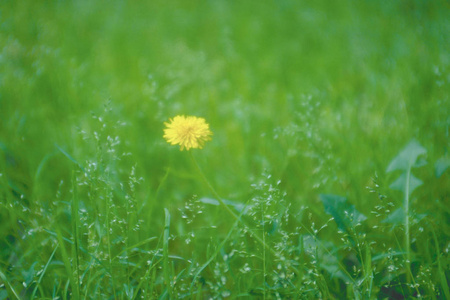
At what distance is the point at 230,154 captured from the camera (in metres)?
1.83

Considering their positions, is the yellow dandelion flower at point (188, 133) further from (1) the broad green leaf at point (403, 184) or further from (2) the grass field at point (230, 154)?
(1) the broad green leaf at point (403, 184)

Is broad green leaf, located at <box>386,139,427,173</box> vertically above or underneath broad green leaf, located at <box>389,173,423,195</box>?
above

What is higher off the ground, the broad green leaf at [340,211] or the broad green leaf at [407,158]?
the broad green leaf at [407,158]

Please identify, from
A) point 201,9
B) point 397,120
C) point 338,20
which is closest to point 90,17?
point 201,9

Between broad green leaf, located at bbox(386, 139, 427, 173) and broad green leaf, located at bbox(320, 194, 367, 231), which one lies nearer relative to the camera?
broad green leaf, located at bbox(320, 194, 367, 231)

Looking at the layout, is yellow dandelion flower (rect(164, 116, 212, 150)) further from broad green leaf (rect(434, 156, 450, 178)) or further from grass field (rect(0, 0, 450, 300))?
broad green leaf (rect(434, 156, 450, 178))

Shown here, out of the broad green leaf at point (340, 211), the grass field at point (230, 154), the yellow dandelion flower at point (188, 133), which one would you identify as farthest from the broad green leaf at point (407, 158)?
the yellow dandelion flower at point (188, 133)

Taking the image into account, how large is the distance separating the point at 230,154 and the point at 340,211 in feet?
2.52

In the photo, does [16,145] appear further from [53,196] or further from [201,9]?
[201,9]

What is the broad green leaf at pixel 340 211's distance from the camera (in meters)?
1.14

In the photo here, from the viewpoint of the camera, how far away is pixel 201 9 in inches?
141

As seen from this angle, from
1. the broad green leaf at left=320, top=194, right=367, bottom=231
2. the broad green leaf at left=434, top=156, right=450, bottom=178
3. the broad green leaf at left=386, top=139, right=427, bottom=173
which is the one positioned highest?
the broad green leaf at left=386, top=139, right=427, bottom=173

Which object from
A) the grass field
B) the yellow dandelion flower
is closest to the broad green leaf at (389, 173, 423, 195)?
the grass field

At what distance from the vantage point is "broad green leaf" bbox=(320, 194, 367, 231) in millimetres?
1136
